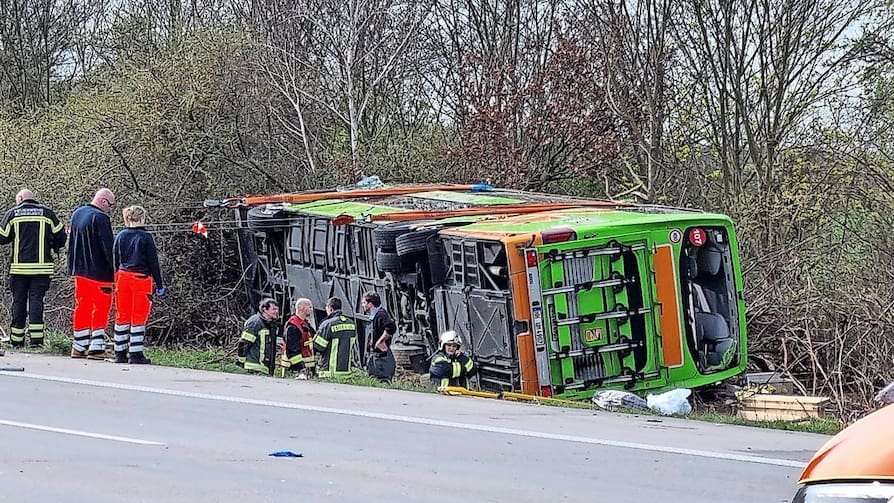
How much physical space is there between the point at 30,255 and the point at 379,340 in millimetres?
4354

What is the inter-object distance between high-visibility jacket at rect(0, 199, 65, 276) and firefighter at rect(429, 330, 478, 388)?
4919 millimetres

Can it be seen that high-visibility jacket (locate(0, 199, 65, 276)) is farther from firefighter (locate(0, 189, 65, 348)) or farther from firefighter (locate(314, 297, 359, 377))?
firefighter (locate(314, 297, 359, 377))

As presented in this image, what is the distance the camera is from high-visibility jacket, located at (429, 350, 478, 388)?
516 inches

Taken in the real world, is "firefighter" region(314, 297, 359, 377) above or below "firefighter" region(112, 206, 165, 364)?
below

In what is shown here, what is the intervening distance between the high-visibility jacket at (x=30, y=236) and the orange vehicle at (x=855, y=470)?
13.5 metres

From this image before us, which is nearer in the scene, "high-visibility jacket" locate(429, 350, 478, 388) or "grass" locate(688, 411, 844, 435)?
"grass" locate(688, 411, 844, 435)

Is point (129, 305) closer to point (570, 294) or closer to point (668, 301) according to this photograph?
point (570, 294)

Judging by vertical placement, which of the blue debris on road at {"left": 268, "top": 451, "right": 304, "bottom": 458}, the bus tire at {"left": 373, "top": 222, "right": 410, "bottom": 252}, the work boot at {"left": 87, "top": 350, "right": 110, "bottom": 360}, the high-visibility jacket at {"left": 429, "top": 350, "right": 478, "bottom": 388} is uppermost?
the bus tire at {"left": 373, "top": 222, "right": 410, "bottom": 252}

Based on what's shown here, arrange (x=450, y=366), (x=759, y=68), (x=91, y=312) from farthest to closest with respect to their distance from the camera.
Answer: (x=759, y=68), (x=91, y=312), (x=450, y=366)

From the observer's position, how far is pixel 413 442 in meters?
8.88

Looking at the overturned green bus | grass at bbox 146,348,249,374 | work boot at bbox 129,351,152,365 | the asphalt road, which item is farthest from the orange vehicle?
work boot at bbox 129,351,152,365

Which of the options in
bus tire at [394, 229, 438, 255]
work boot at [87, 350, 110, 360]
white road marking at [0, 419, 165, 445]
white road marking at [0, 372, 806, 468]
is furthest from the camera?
work boot at [87, 350, 110, 360]

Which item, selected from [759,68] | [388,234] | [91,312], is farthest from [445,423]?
[759,68]

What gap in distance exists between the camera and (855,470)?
111 inches
